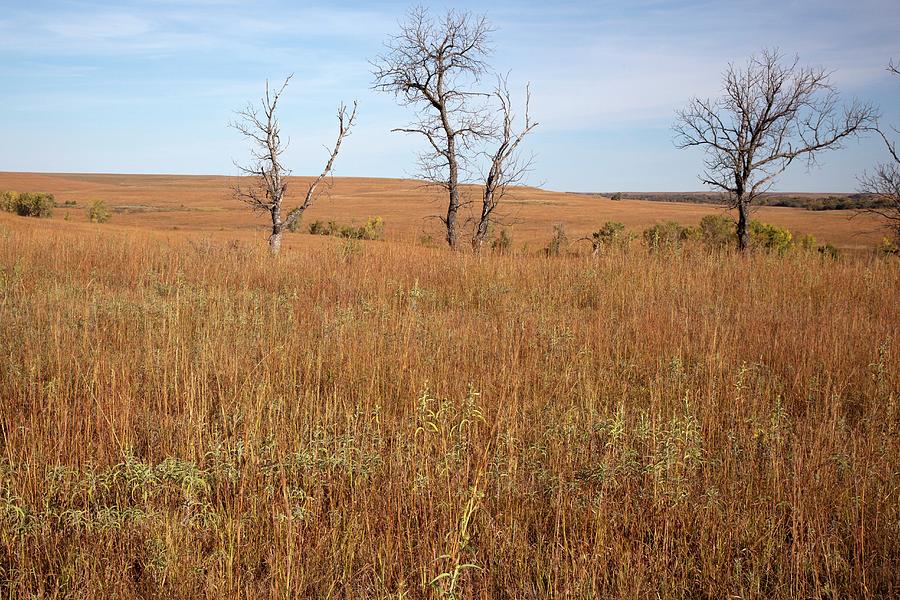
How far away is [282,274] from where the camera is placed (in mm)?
10914

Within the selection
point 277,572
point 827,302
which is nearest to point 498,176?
point 827,302

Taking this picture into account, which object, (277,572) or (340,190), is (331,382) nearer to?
(277,572)

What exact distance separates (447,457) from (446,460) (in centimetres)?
3

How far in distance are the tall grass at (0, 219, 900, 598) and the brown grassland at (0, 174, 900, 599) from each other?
0.02 metres

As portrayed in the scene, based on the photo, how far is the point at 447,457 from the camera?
360 cm

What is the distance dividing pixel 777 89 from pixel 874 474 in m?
17.9

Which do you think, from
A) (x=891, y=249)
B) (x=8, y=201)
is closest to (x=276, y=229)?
(x=891, y=249)

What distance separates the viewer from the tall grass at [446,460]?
2.93 meters

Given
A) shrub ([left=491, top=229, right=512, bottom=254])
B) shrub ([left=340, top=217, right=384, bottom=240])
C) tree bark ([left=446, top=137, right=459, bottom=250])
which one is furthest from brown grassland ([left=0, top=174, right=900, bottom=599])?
shrub ([left=340, top=217, right=384, bottom=240])

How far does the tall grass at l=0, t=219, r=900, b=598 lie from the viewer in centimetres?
293

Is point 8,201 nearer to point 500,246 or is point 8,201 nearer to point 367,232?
point 367,232

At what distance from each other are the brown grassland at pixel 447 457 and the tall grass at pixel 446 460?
2cm

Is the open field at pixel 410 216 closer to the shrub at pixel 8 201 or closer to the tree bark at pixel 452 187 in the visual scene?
the shrub at pixel 8 201

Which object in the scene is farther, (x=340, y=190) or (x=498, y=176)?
(x=340, y=190)
